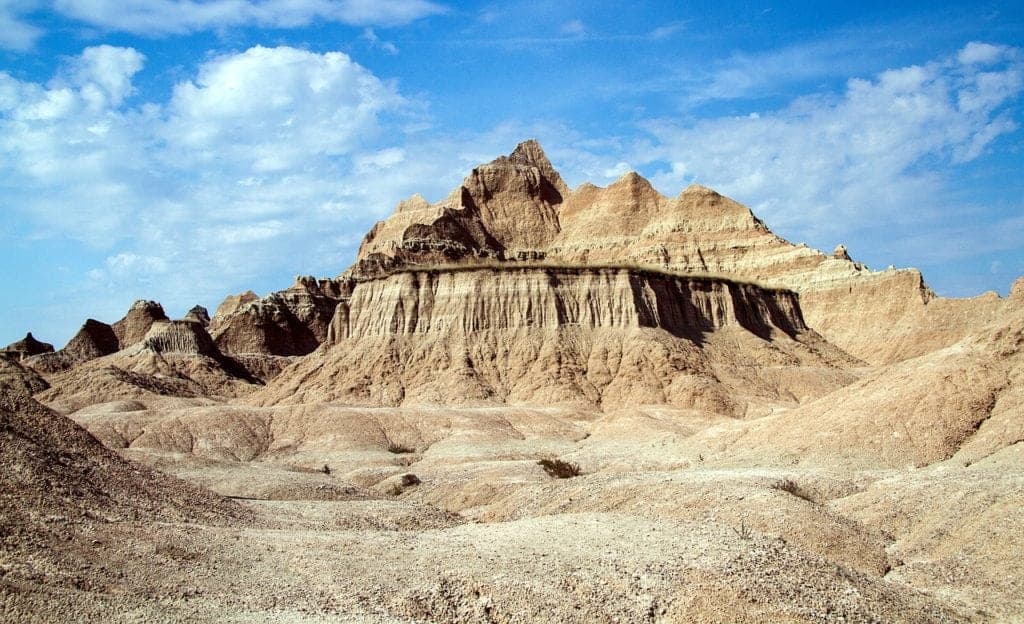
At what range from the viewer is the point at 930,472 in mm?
24953

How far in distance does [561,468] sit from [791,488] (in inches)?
503

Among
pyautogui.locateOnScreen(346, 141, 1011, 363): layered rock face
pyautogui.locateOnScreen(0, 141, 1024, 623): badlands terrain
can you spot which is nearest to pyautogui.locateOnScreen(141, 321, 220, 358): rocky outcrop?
pyautogui.locateOnScreen(0, 141, 1024, 623): badlands terrain

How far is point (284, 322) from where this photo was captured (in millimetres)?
98438

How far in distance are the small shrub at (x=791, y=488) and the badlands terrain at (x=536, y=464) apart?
0.45 meters

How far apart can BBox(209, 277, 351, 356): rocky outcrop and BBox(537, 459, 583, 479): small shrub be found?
63431mm

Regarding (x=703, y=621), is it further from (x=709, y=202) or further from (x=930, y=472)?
(x=709, y=202)

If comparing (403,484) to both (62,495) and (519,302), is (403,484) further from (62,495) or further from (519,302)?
(519,302)

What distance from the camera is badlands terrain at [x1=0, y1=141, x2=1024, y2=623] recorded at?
576 inches

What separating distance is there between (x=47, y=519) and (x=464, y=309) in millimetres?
49580

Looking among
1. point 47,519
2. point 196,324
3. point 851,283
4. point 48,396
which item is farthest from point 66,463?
point 851,283

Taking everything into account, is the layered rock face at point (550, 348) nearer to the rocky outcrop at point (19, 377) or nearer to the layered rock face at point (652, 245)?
the rocky outcrop at point (19, 377)

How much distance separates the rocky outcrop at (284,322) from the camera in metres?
96.2

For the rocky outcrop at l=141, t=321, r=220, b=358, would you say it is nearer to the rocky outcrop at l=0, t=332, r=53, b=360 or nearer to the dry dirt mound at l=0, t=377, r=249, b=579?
the rocky outcrop at l=0, t=332, r=53, b=360

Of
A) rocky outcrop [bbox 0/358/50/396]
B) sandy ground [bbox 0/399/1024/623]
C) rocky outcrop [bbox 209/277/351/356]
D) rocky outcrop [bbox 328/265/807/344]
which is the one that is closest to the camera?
sandy ground [bbox 0/399/1024/623]
